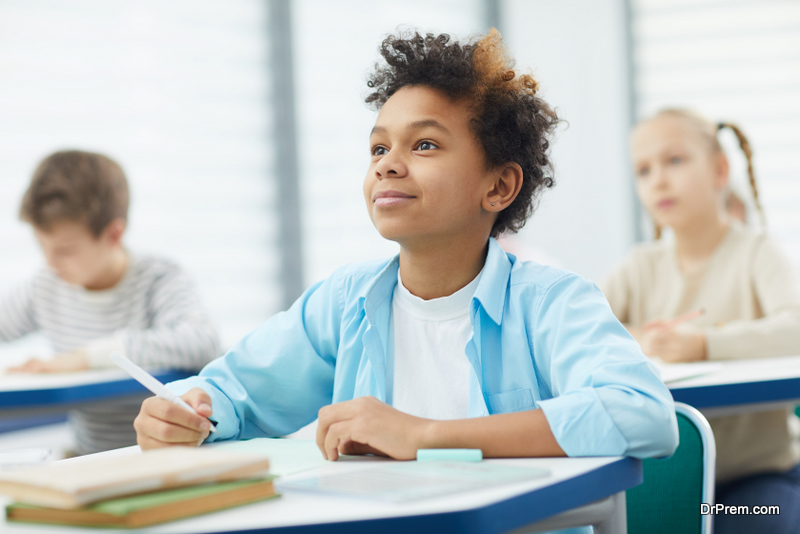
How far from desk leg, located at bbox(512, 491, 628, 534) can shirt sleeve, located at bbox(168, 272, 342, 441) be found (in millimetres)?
570

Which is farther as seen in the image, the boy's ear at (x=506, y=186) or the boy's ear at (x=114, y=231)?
→ the boy's ear at (x=114, y=231)

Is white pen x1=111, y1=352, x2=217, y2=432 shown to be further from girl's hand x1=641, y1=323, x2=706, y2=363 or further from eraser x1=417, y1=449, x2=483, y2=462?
girl's hand x1=641, y1=323, x2=706, y2=363

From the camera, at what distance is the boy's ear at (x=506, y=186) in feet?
4.33

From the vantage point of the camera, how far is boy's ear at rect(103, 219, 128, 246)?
2354mm

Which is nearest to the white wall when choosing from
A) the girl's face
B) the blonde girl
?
the blonde girl

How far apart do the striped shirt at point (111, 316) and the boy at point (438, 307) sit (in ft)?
3.19

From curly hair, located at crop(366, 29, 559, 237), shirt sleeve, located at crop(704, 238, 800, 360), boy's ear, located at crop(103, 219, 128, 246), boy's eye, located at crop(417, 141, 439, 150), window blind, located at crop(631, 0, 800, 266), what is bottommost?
shirt sleeve, located at crop(704, 238, 800, 360)

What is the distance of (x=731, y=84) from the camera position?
4.39 metres

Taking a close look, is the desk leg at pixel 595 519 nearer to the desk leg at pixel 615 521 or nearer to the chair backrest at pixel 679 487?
the desk leg at pixel 615 521

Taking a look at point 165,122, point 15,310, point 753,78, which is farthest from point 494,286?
point 753,78

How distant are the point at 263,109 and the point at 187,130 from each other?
0.43 metres

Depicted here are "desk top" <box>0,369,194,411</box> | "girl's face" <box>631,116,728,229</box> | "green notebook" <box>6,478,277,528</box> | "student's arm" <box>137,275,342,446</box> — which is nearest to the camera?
"green notebook" <box>6,478,277,528</box>

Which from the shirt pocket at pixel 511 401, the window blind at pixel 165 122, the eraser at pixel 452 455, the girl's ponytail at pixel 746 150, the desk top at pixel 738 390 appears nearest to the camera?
the eraser at pixel 452 455

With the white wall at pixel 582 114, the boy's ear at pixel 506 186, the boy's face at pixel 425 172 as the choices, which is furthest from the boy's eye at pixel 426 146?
the white wall at pixel 582 114
